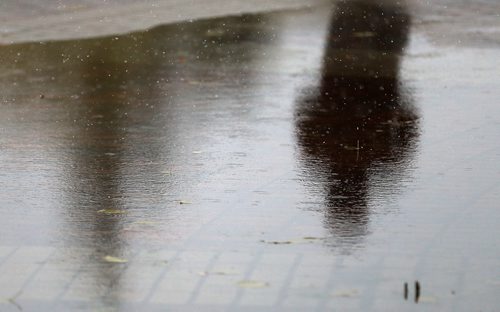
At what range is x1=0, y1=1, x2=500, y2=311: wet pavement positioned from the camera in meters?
6.18

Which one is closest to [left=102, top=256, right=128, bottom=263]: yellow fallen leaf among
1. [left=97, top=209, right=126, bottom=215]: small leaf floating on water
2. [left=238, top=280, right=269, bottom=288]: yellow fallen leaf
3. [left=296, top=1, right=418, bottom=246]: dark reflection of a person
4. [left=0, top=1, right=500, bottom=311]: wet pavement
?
[left=0, top=1, right=500, bottom=311]: wet pavement

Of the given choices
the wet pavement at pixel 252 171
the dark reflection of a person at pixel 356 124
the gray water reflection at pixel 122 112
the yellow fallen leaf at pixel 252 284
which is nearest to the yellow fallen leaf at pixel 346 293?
the wet pavement at pixel 252 171

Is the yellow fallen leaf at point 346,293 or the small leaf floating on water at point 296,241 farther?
the small leaf floating on water at point 296,241

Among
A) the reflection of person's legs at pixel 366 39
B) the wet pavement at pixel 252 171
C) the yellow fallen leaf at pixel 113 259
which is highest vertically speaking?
the yellow fallen leaf at pixel 113 259

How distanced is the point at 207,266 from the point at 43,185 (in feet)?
7.10

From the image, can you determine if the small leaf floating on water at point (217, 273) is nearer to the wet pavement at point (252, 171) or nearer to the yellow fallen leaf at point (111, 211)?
the wet pavement at point (252, 171)

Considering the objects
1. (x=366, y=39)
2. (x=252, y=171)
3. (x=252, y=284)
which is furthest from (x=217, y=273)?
(x=366, y=39)

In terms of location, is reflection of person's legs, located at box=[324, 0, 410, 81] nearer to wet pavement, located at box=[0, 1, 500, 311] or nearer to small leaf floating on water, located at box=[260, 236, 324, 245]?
wet pavement, located at box=[0, 1, 500, 311]

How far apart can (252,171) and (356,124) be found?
177 cm

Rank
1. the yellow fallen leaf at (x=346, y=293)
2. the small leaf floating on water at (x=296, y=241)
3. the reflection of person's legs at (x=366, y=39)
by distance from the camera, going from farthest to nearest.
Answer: the reflection of person's legs at (x=366, y=39) < the small leaf floating on water at (x=296, y=241) < the yellow fallen leaf at (x=346, y=293)

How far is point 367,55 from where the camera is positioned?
1315 centimetres

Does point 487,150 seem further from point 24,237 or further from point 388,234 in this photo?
point 24,237

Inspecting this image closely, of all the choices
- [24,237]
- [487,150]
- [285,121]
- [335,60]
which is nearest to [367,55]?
[335,60]

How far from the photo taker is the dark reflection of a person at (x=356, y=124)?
7.86m
